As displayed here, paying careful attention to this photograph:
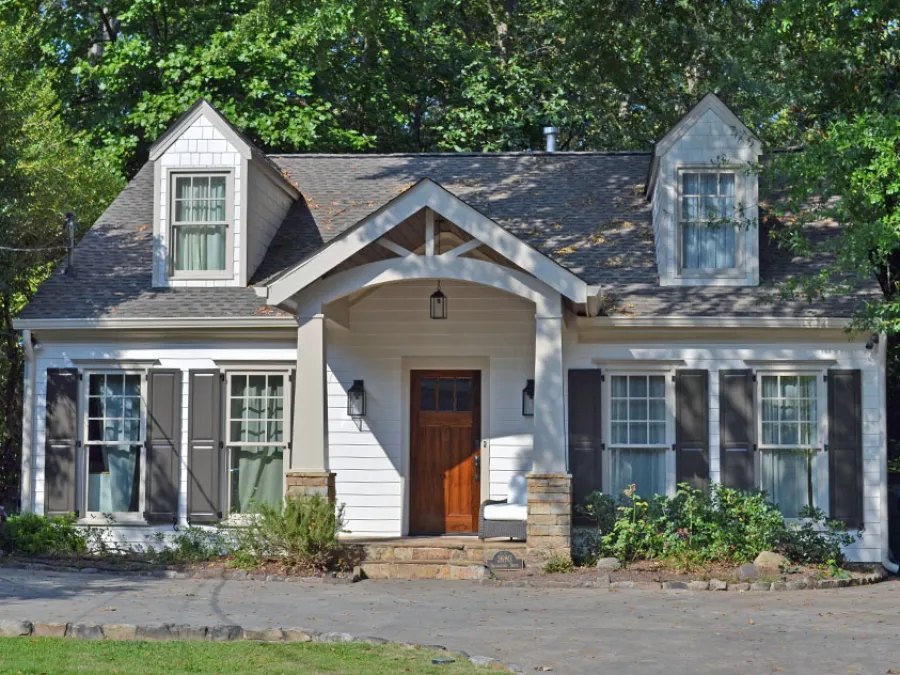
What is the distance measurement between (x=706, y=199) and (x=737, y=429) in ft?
10.9

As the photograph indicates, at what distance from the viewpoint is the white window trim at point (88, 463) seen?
16.4 metres

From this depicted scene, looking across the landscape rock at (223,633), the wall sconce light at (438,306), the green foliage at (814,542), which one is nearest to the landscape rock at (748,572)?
the green foliage at (814,542)

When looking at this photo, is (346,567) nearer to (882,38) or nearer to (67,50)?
(882,38)

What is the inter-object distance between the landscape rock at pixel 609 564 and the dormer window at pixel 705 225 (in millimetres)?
4434

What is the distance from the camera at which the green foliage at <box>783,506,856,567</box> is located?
48.8ft

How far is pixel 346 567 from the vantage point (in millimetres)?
14602

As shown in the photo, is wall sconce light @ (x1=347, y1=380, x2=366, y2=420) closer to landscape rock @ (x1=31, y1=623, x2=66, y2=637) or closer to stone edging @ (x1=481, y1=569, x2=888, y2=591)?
stone edging @ (x1=481, y1=569, x2=888, y2=591)

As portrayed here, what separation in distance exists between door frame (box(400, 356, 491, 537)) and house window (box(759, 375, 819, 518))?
3635mm

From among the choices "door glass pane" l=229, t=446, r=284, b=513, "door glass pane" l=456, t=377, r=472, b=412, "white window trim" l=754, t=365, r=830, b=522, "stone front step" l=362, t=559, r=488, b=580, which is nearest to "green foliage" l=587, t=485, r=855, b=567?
"white window trim" l=754, t=365, r=830, b=522

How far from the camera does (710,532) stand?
14.6 meters

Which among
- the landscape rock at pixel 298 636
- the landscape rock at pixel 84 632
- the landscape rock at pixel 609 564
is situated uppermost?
the landscape rock at pixel 609 564

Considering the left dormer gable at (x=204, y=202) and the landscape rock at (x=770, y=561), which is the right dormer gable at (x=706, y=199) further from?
the left dormer gable at (x=204, y=202)

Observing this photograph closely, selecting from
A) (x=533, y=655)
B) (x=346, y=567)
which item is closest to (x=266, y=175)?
(x=346, y=567)

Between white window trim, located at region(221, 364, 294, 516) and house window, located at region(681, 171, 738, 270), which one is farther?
house window, located at region(681, 171, 738, 270)
